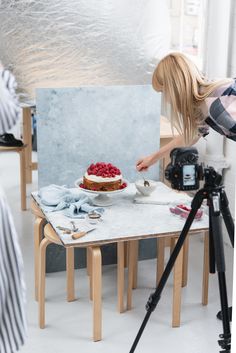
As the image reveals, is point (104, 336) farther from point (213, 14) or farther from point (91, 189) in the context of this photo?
point (213, 14)

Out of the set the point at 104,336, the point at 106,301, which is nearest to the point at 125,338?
the point at 104,336

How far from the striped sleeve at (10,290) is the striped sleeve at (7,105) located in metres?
0.16

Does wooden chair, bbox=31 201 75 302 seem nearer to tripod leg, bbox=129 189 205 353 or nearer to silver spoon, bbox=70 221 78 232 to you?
silver spoon, bbox=70 221 78 232

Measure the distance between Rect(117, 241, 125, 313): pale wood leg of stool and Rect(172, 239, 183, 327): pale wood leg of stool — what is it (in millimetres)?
226

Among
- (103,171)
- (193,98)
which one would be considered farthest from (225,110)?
(103,171)

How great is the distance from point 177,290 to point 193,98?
2.60ft

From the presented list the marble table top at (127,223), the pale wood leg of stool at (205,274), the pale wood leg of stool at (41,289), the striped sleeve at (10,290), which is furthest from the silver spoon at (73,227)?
the striped sleeve at (10,290)

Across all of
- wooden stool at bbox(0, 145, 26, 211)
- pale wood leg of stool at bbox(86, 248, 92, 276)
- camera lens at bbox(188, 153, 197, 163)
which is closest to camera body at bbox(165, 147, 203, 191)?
camera lens at bbox(188, 153, 197, 163)

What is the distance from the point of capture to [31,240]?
3.27 m

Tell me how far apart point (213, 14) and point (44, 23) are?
870mm

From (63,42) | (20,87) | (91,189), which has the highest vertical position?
(63,42)

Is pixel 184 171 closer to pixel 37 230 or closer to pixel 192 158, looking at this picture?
pixel 192 158

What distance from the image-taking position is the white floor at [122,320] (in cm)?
221

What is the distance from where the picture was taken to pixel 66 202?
238 cm
